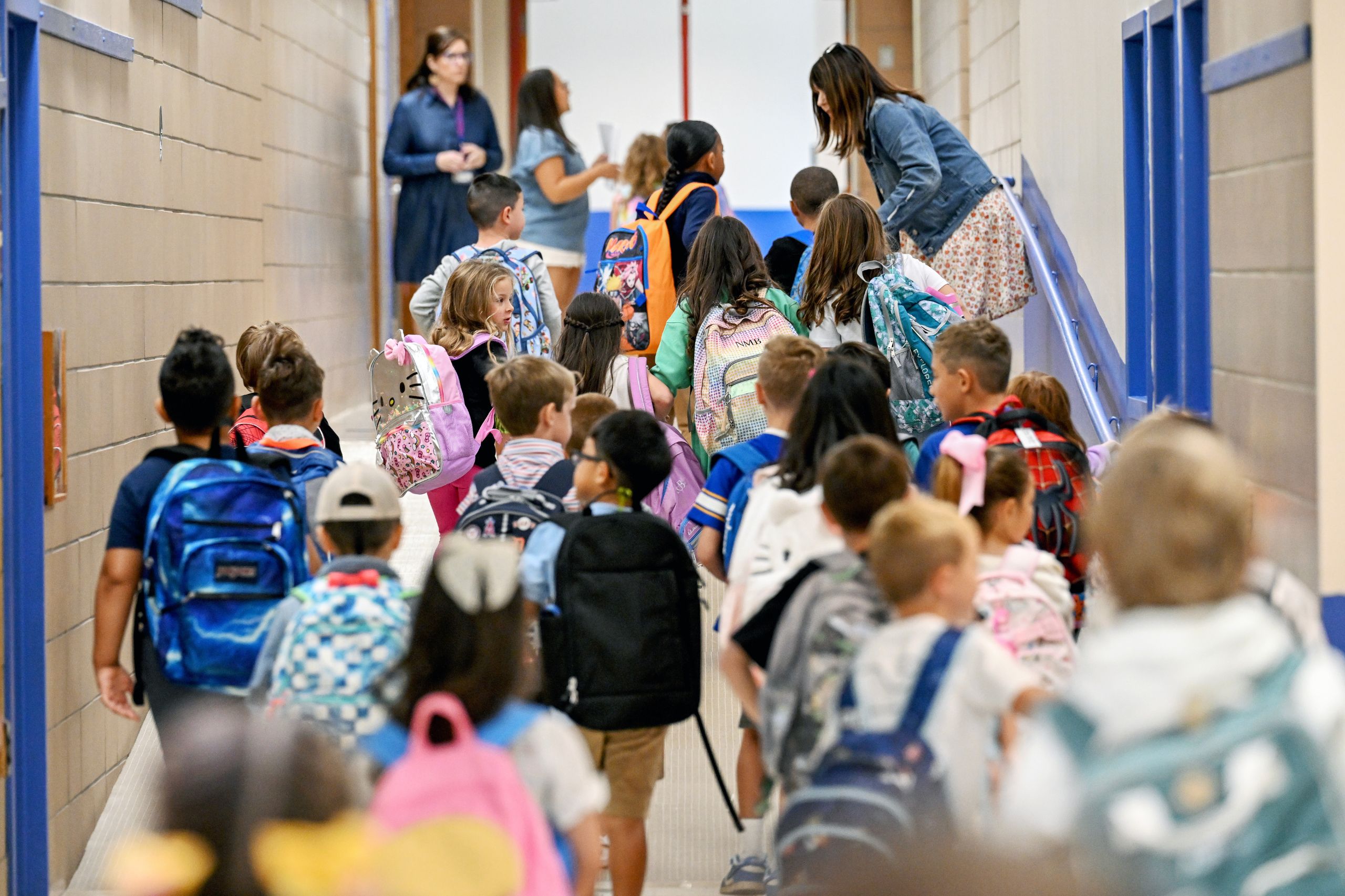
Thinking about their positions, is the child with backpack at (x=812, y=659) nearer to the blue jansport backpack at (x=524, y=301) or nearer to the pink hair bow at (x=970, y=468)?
the pink hair bow at (x=970, y=468)

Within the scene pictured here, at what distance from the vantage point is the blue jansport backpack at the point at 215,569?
312 cm

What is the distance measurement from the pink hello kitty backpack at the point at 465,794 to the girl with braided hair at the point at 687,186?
3.59 m

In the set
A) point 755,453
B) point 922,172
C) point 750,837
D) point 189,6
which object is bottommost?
point 750,837

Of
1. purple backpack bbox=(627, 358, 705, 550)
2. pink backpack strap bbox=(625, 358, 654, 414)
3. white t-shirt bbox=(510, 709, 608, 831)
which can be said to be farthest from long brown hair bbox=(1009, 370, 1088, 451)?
white t-shirt bbox=(510, 709, 608, 831)

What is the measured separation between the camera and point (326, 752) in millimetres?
1902

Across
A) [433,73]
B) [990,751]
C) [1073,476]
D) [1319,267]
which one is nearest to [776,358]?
[1073,476]

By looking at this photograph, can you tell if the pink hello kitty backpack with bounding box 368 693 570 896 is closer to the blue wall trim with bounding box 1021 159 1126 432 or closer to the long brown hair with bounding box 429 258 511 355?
the long brown hair with bounding box 429 258 511 355

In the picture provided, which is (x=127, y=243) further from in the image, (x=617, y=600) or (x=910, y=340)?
(x=910, y=340)

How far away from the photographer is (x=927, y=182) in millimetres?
5426

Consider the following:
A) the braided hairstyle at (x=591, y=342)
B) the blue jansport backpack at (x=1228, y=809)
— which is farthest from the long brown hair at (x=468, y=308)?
the blue jansport backpack at (x=1228, y=809)

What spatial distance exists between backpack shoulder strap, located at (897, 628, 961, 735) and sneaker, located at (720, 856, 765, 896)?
195 cm

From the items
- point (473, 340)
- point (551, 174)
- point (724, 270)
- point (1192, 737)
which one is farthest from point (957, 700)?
point (551, 174)

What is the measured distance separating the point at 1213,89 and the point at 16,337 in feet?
9.83

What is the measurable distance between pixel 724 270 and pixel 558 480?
5.23 feet
